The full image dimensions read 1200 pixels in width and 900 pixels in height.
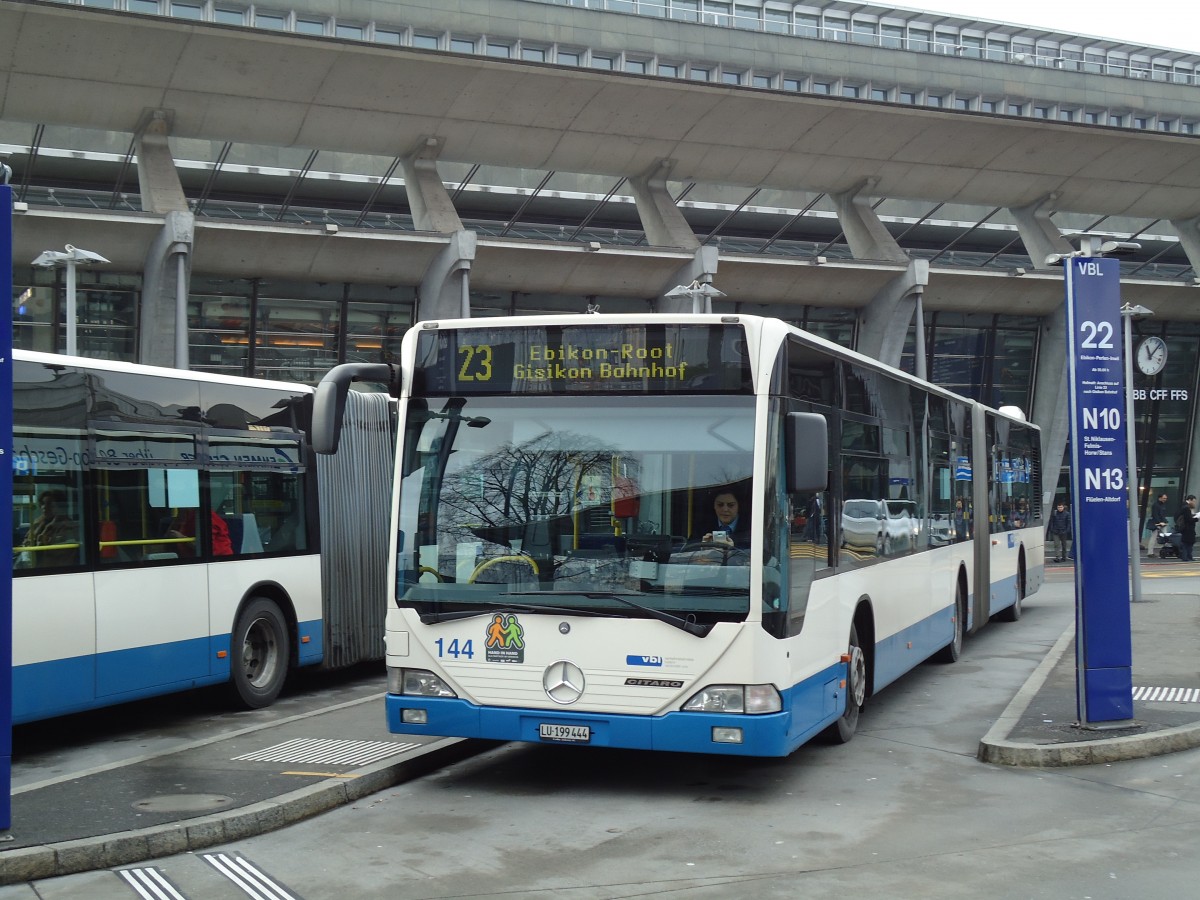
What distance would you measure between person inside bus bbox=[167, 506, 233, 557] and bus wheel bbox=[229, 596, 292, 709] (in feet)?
2.00

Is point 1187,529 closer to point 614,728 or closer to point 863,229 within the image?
point 863,229

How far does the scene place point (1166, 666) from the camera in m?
13.2

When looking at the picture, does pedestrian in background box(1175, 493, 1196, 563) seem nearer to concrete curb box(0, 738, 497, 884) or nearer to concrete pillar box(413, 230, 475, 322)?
concrete pillar box(413, 230, 475, 322)

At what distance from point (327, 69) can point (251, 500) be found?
58.8ft

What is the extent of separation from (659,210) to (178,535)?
23522mm

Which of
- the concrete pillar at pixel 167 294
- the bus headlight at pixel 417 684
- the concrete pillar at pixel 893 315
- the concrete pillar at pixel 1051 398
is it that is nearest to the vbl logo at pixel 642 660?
the bus headlight at pixel 417 684

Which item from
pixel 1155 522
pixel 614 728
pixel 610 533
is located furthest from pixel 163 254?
pixel 1155 522

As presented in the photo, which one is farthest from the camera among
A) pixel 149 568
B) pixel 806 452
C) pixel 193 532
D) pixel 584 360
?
pixel 193 532

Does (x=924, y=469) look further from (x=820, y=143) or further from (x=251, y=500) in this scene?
(x=820, y=143)

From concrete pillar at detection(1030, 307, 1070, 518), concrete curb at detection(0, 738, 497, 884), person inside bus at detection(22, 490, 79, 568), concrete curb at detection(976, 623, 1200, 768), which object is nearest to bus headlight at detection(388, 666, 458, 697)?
concrete curb at detection(0, 738, 497, 884)

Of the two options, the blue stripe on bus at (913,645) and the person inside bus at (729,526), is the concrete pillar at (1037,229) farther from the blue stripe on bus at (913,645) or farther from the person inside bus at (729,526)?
the person inside bus at (729,526)

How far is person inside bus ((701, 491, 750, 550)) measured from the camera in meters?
7.65

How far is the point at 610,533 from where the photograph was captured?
7770mm

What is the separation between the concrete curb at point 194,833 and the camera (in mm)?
6305
